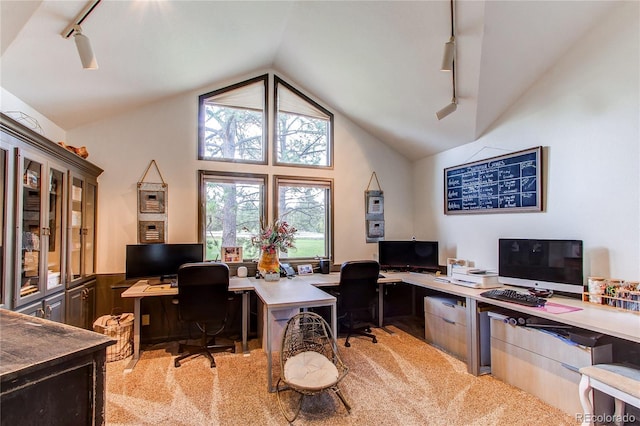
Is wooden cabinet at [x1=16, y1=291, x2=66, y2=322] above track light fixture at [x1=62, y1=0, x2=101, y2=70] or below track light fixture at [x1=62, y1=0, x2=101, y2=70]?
below

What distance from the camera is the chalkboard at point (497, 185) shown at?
2.94 meters

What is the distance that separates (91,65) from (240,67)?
1973 mm

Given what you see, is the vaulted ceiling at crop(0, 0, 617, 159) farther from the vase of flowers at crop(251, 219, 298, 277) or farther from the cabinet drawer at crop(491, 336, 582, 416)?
the cabinet drawer at crop(491, 336, 582, 416)

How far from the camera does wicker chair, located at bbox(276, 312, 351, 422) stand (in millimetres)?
2133

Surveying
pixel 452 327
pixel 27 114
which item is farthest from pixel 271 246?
pixel 27 114

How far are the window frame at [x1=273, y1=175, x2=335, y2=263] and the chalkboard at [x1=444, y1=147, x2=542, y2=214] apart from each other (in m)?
1.57

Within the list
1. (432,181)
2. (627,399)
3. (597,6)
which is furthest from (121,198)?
(597,6)

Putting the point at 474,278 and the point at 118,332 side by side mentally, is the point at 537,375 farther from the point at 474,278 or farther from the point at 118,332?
the point at 118,332

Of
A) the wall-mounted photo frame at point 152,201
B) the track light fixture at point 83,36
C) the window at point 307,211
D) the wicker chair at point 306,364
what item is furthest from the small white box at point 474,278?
the track light fixture at point 83,36

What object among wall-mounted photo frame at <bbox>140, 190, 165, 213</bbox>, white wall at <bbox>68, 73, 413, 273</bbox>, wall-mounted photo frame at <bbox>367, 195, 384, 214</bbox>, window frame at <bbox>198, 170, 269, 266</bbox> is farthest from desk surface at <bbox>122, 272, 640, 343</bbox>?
wall-mounted photo frame at <bbox>367, 195, 384, 214</bbox>

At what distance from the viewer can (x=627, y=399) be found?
1662 mm

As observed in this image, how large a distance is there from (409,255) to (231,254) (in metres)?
2.42

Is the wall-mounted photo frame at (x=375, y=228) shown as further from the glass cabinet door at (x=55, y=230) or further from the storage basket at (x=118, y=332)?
the glass cabinet door at (x=55, y=230)

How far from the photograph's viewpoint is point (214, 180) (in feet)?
12.9
